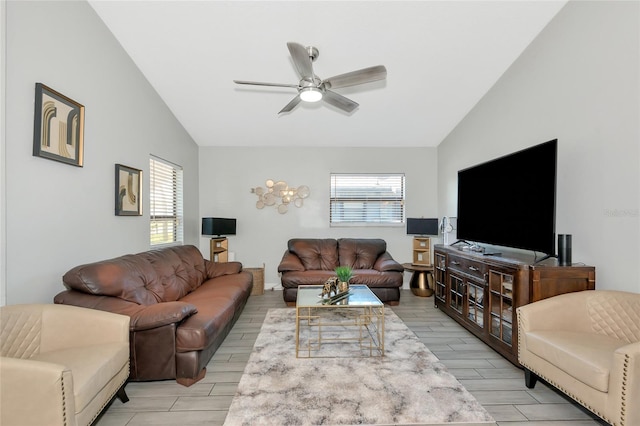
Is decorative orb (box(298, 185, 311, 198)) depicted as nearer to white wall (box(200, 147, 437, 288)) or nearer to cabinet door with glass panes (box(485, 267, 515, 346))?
white wall (box(200, 147, 437, 288))

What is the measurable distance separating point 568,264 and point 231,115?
14.4ft

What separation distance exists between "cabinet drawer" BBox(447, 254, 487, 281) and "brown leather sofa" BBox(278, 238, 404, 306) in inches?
32.5

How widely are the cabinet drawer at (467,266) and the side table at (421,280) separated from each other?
0.94 metres

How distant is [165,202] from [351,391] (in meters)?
3.64

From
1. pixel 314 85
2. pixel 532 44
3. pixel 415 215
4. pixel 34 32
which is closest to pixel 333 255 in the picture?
pixel 415 215

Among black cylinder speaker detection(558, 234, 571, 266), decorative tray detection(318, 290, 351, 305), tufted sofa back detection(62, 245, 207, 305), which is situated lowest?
decorative tray detection(318, 290, 351, 305)

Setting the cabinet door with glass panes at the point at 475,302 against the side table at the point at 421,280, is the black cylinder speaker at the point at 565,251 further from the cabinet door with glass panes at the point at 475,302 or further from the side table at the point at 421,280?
the side table at the point at 421,280

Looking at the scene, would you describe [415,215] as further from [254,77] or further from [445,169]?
[254,77]

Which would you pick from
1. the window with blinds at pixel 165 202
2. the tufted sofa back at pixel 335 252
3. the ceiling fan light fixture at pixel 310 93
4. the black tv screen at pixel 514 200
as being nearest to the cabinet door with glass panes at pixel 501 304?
the black tv screen at pixel 514 200

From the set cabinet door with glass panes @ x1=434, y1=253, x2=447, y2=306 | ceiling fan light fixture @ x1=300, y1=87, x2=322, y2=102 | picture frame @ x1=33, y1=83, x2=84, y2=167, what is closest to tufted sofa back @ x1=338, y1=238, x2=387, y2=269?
cabinet door with glass panes @ x1=434, y1=253, x2=447, y2=306

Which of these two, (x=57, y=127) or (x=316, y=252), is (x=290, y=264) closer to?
(x=316, y=252)

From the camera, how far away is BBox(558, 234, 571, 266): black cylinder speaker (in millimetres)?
2535

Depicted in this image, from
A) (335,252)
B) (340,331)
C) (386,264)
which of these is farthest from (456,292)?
(335,252)

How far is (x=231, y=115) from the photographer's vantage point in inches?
181
